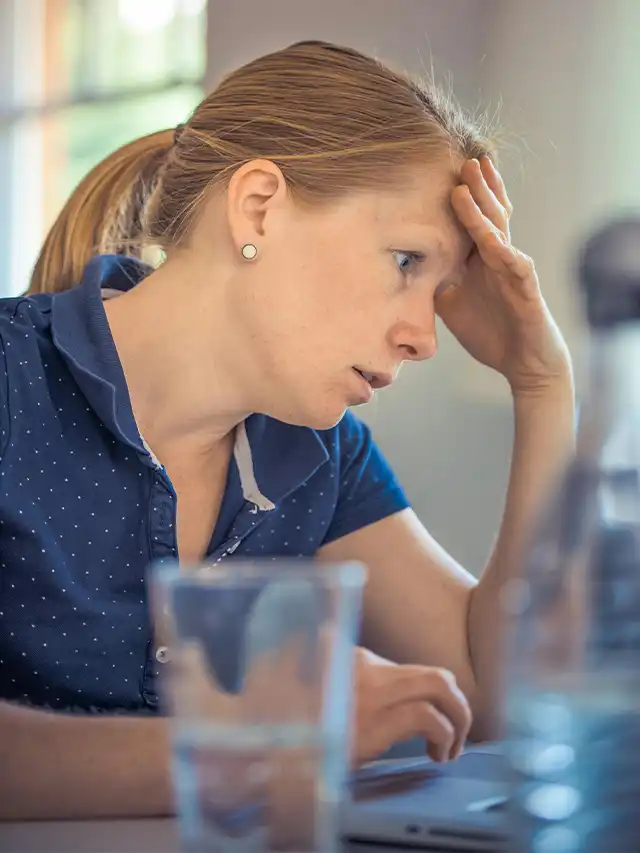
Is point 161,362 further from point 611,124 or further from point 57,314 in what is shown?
point 611,124

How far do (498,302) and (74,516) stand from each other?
57cm

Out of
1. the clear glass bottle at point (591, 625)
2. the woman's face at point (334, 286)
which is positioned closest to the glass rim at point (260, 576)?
the clear glass bottle at point (591, 625)

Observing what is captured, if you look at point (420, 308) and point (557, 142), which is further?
point (557, 142)

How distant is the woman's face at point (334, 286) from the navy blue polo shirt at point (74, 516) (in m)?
0.15

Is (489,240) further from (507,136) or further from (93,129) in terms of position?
(93,129)

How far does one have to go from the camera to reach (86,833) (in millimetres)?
717

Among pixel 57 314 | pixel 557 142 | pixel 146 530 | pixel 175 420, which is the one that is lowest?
pixel 146 530

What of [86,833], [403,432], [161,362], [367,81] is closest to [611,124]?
[403,432]

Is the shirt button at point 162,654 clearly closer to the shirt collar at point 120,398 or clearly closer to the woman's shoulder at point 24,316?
the shirt collar at point 120,398

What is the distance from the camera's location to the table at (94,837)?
658 mm

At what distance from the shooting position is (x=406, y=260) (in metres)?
1.19

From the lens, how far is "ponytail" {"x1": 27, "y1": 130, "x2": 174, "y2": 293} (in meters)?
1.45

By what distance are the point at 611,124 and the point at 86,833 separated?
1.92 meters

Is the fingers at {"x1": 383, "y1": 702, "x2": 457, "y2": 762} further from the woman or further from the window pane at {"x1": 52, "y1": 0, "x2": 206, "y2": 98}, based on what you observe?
the window pane at {"x1": 52, "y1": 0, "x2": 206, "y2": 98}
